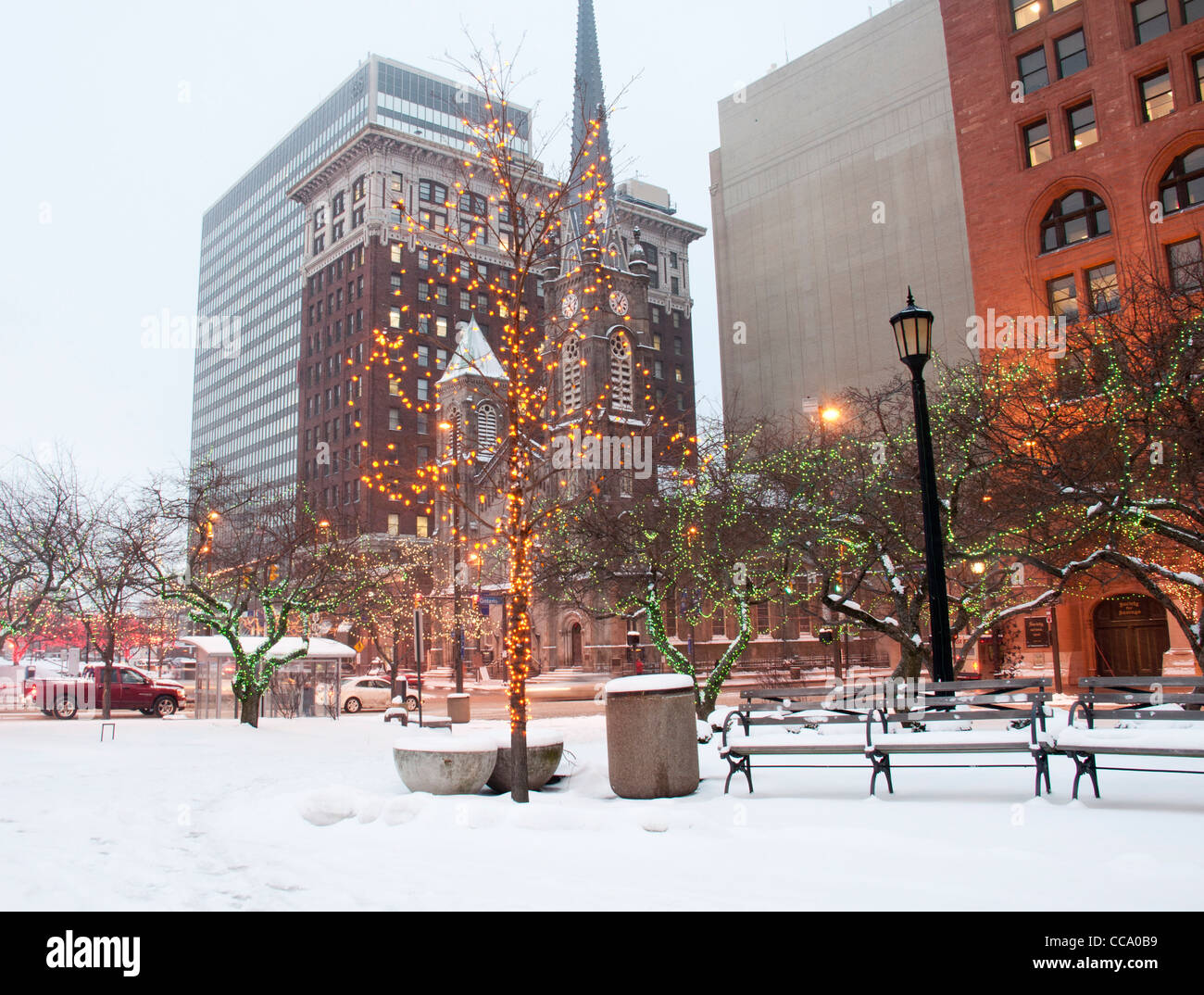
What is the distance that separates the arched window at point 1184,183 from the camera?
33.2 m

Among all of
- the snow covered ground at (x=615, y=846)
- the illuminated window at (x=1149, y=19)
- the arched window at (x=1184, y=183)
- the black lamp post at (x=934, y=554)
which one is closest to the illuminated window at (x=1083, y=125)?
the illuminated window at (x=1149, y=19)

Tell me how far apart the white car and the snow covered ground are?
26712 mm

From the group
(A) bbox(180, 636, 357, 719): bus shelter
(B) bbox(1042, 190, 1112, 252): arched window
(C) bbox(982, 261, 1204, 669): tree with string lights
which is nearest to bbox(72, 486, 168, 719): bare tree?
(A) bbox(180, 636, 357, 719): bus shelter

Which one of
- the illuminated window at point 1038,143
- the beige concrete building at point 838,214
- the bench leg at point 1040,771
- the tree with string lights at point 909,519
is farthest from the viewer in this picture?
the beige concrete building at point 838,214

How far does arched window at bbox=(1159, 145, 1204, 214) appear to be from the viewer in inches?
1305

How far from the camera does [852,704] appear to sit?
14.7 m

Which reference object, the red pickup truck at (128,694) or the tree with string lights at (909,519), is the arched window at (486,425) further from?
the tree with string lights at (909,519)

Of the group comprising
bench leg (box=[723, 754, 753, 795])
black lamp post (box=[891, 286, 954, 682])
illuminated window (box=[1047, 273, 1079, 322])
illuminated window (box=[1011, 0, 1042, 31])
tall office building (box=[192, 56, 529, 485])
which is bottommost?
bench leg (box=[723, 754, 753, 795])

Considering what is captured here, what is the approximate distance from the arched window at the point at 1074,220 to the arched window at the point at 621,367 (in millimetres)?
30685

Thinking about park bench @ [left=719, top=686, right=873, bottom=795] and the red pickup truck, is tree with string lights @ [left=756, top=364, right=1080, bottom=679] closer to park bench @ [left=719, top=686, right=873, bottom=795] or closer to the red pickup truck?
park bench @ [left=719, top=686, right=873, bottom=795]

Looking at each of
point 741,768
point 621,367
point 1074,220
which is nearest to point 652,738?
Answer: point 741,768

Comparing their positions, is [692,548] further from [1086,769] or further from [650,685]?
[1086,769]

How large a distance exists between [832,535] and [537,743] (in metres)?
11.0

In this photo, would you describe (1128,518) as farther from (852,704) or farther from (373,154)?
(373,154)
